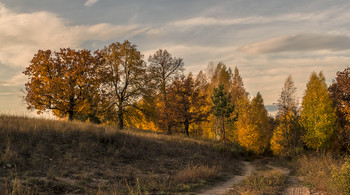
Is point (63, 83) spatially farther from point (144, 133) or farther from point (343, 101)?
point (343, 101)

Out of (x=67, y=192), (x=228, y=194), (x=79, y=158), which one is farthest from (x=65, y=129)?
(x=228, y=194)

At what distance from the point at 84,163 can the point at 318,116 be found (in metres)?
33.2

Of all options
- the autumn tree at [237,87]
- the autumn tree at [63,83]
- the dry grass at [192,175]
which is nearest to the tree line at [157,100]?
the autumn tree at [63,83]

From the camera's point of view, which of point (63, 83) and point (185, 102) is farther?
point (185, 102)

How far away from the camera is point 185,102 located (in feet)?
110

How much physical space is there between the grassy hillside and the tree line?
402 inches

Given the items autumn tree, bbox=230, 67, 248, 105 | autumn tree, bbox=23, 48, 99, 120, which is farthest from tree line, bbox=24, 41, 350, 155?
autumn tree, bbox=230, 67, 248, 105

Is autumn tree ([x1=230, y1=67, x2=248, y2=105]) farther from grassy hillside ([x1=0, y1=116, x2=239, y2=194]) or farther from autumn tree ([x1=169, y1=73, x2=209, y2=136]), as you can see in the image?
grassy hillside ([x1=0, y1=116, x2=239, y2=194])

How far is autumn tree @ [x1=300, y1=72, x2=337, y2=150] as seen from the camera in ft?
105

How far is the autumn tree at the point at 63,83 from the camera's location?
25.2 m

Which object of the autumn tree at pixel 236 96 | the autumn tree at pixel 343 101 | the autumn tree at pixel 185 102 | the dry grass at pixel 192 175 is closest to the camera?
the dry grass at pixel 192 175

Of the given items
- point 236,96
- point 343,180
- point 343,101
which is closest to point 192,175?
point 343,180

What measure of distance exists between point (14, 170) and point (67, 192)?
10.1ft

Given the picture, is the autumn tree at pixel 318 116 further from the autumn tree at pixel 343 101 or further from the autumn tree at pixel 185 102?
the autumn tree at pixel 185 102
